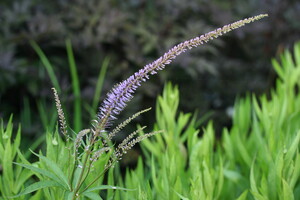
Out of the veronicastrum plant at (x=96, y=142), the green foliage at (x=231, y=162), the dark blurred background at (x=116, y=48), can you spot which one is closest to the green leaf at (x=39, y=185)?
the veronicastrum plant at (x=96, y=142)

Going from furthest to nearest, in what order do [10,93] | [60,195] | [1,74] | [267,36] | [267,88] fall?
[267,36]
[267,88]
[10,93]
[1,74]
[60,195]

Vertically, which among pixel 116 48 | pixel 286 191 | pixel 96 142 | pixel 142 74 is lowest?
pixel 286 191

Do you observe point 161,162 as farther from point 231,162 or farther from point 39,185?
point 39,185

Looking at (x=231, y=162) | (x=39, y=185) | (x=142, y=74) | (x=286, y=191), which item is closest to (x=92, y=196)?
(x=39, y=185)

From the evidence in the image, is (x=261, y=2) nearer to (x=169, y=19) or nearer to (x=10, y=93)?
(x=169, y=19)

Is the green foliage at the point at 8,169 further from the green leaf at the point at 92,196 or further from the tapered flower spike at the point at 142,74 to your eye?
the tapered flower spike at the point at 142,74

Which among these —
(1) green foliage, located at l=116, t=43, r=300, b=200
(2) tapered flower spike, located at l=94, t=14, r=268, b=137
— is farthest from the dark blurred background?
(2) tapered flower spike, located at l=94, t=14, r=268, b=137

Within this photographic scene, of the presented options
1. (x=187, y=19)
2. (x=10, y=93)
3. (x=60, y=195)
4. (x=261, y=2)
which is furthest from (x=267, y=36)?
(x=60, y=195)
